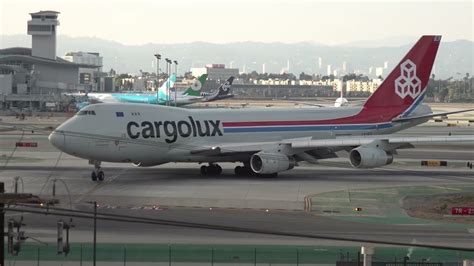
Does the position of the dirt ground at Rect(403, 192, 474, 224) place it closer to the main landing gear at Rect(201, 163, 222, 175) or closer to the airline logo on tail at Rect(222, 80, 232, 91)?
the main landing gear at Rect(201, 163, 222, 175)

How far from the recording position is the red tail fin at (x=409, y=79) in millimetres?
60000

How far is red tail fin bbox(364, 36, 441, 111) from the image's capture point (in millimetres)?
60000

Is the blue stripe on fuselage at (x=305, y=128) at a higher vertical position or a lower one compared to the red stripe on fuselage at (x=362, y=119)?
lower

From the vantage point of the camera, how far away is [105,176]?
170 feet

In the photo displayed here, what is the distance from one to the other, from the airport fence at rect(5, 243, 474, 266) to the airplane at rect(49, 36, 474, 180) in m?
19.2

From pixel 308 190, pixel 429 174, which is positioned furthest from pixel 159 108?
pixel 429 174

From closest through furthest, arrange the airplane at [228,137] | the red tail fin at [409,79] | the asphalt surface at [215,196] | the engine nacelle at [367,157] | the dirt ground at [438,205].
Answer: the asphalt surface at [215,196], the dirt ground at [438,205], the airplane at [228,137], the engine nacelle at [367,157], the red tail fin at [409,79]

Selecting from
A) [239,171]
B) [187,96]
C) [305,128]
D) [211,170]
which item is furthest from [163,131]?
[187,96]

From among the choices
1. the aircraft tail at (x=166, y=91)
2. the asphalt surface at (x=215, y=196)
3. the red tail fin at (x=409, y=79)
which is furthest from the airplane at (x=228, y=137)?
the aircraft tail at (x=166, y=91)

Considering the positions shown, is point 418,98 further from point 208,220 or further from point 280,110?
point 208,220

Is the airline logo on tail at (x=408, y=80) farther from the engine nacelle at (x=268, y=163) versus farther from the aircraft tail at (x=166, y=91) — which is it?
the aircraft tail at (x=166, y=91)

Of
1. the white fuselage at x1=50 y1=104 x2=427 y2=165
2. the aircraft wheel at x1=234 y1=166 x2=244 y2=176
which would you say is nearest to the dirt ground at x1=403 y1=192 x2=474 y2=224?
the aircraft wheel at x1=234 y1=166 x2=244 y2=176


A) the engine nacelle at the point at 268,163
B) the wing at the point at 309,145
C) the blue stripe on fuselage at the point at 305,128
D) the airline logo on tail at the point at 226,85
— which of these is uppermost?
the blue stripe on fuselage at the point at 305,128

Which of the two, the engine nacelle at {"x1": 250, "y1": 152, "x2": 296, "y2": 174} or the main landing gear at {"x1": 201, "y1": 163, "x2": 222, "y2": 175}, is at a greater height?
the engine nacelle at {"x1": 250, "y1": 152, "x2": 296, "y2": 174}
